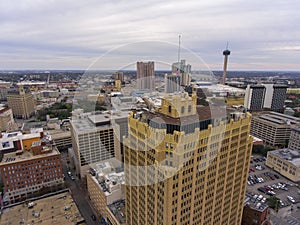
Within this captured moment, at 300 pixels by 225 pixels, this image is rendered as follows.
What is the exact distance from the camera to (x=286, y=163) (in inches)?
966

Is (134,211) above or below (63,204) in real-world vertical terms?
Answer: above

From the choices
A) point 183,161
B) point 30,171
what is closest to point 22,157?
point 30,171

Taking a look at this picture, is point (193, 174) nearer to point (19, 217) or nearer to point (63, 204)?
point (63, 204)

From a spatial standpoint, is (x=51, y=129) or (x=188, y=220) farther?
(x=51, y=129)

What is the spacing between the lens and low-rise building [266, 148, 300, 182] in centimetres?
2359

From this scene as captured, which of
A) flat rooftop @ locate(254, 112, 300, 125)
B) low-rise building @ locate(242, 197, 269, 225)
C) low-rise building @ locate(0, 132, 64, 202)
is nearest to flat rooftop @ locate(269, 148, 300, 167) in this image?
flat rooftop @ locate(254, 112, 300, 125)

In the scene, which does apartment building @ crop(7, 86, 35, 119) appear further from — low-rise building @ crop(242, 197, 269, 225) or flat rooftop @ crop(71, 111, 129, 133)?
low-rise building @ crop(242, 197, 269, 225)

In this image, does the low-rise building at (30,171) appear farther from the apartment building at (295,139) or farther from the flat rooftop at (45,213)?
the apartment building at (295,139)

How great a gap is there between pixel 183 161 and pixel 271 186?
2062 cm

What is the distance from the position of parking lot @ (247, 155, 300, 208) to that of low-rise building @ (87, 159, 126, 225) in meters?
13.0

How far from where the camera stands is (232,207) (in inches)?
478

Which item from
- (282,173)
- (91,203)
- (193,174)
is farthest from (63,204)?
(282,173)

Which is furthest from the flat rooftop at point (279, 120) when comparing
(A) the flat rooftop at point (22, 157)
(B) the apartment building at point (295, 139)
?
(A) the flat rooftop at point (22, 157)

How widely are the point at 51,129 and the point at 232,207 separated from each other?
110ft
